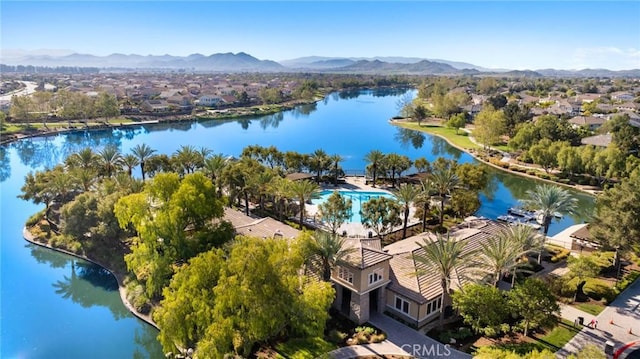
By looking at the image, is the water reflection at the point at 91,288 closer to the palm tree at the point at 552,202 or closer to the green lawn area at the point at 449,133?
the palm tree at the point at 552,202

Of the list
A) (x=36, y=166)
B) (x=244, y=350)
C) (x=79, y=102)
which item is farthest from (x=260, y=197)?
(x=79, y=102)

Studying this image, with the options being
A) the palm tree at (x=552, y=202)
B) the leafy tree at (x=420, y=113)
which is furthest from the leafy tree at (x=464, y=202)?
the leafy tree at (x=420, y=113)

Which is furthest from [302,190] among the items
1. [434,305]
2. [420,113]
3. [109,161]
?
[420,113]

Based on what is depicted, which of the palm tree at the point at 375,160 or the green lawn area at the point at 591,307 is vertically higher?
the palm tree at the point at 375,160

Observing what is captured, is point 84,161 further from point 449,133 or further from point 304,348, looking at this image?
point 449,133

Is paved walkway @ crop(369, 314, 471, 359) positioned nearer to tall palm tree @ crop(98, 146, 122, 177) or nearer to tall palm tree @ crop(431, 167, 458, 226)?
tall palm tree @ crop(431, 167, 458, 226)

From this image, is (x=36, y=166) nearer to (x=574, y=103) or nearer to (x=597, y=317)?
(x=597, y=317)

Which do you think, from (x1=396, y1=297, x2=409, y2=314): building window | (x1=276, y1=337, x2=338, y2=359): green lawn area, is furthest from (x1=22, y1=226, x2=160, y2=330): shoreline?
(x1=396, y1=297, x2=409, y2=314): building window
